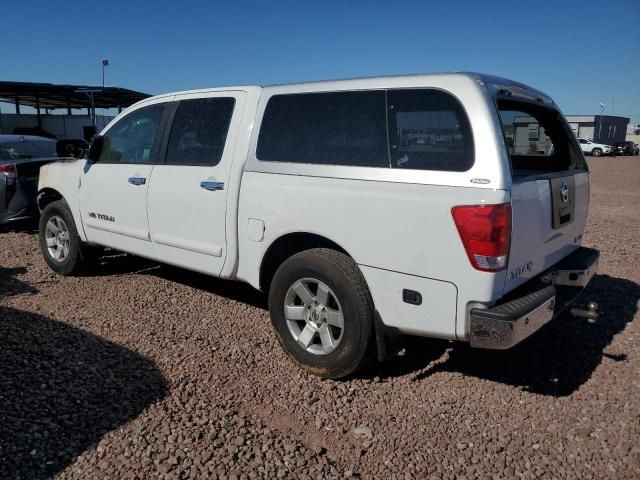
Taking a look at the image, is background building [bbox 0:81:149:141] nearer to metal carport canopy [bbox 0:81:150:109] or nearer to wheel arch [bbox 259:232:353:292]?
metal carport canopy [bbox 0:81:150:109]

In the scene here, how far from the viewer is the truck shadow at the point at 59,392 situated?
278 centimetres

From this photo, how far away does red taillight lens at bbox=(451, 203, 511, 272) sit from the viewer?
2805 millimetres

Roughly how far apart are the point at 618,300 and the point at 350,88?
3.71 m

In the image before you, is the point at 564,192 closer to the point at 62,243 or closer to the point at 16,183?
the point at 62,243

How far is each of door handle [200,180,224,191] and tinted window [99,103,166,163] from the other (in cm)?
90

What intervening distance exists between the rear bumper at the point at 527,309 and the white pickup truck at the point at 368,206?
11 mm

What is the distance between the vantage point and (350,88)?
3594 millimetres

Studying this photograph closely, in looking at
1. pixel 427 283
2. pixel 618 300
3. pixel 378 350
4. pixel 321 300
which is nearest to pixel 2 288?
pixel 321 300

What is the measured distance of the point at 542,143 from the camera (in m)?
4.46

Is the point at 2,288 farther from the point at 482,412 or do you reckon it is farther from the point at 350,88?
the point at 482,412

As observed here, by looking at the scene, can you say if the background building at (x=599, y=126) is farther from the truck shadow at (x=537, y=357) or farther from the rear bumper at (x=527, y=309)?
the rear bumper at (x=527, y=309)

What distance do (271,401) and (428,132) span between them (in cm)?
196

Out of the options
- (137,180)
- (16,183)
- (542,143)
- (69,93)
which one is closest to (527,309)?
(542,143)

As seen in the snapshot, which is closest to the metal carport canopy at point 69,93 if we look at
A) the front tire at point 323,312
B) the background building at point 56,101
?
the background building at point 56,101
